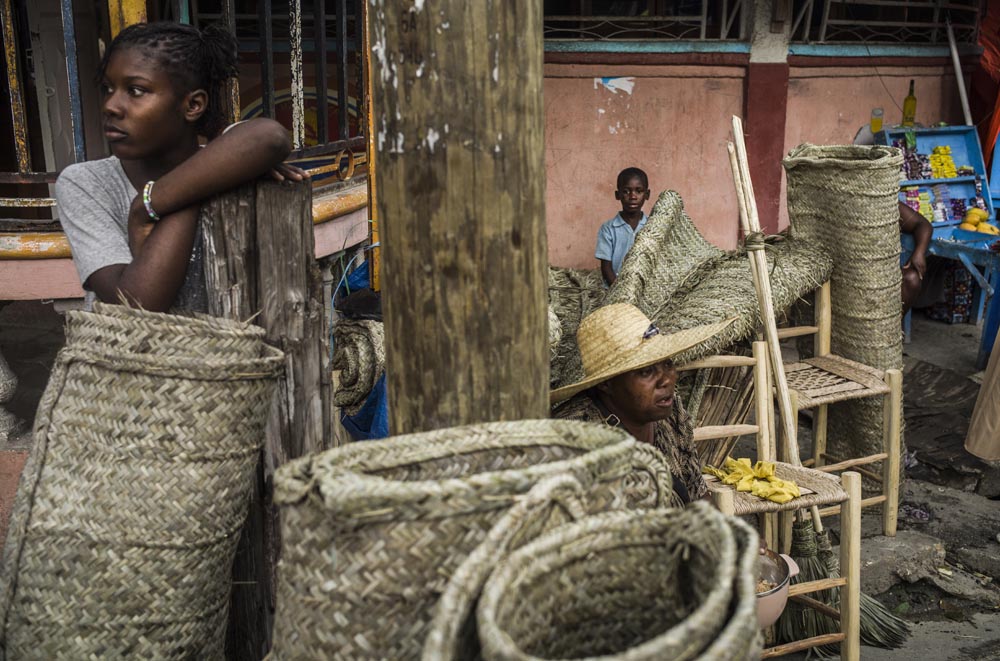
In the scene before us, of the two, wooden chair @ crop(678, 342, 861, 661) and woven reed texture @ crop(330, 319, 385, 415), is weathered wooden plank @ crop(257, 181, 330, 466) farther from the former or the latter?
wooden chair @ crop(678, 342, 861, 661)

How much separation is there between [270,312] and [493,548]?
1.09 meters

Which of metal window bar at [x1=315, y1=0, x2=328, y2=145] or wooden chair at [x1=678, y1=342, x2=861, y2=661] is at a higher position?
metal window bar at [x1=315, y1=0, x2=328, y2=145]

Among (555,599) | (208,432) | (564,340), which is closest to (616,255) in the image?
(564,340)

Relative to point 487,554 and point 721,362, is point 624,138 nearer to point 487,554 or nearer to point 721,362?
point 721,362

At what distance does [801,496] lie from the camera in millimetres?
3676

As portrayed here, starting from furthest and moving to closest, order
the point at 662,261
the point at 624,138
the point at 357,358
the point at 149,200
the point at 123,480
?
the point at 624,138 → the point at 662,261 → the point at 357,358 → the point at 149,200 → the point at 123,480

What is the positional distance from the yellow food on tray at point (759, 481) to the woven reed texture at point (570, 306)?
0.84 m

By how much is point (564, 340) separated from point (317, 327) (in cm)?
294

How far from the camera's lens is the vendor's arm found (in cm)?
650

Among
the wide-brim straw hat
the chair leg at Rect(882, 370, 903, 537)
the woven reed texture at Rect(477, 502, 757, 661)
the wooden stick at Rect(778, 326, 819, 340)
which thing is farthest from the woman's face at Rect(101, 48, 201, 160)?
the chair leg at Rect(882, 370, 903, 537)

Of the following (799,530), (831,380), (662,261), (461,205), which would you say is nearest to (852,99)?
(662,261)

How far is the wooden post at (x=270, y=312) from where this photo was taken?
2.13 meters

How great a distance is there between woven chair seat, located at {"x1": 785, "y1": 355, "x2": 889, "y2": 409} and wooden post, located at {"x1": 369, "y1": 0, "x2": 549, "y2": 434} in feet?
10.5

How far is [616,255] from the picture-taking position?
6723 mm
